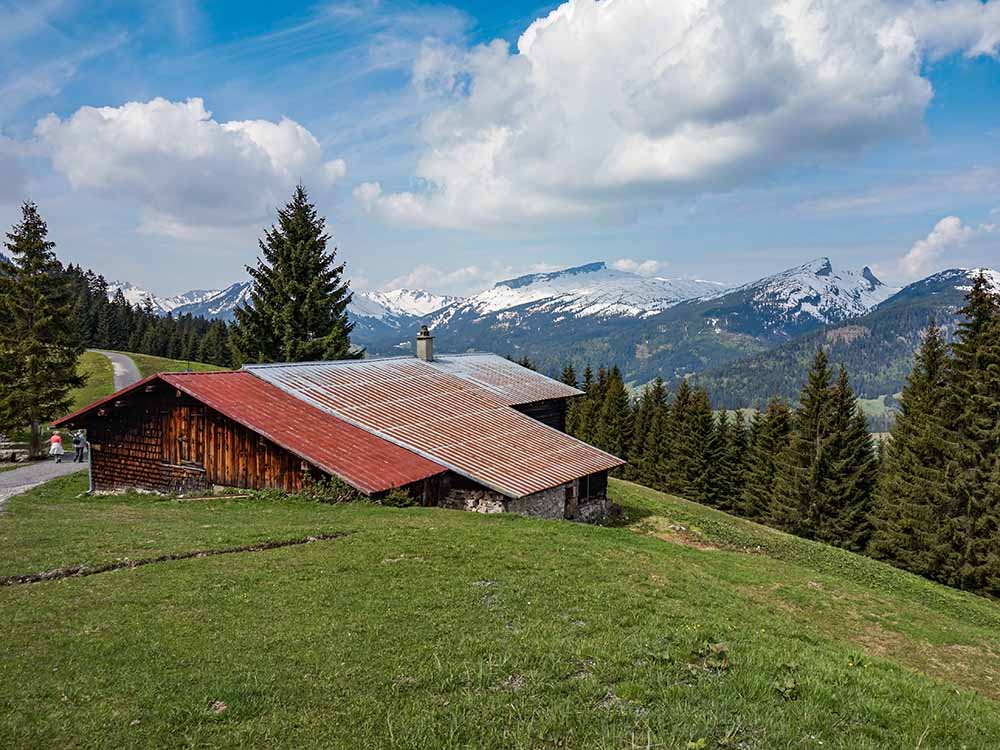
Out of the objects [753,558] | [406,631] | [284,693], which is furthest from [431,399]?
[284,693]

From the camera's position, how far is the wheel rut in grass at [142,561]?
12.6m

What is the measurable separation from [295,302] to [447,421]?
97.6ft

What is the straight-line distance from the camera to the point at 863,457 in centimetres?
4878

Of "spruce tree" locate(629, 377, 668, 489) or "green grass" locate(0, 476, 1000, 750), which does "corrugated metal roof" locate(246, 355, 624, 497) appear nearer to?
"green grass" locate(0, 476, 1000, 750)

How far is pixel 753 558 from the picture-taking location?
21.8m

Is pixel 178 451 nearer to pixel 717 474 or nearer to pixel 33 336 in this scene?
pixel 33 336

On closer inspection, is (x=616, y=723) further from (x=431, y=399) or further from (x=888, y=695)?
(x=431, y=399)

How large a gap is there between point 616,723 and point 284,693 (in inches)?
165

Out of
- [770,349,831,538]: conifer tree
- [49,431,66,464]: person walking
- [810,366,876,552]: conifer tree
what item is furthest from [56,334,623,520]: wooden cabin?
[810,366,876,552]: conifer tree

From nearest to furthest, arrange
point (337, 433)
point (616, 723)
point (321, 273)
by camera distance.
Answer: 1. point (616, 723)
2. point (337, 433)
3. point (321, 273)

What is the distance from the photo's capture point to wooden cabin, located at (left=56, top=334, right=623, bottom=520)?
23531mm

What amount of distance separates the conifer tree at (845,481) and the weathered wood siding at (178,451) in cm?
4127

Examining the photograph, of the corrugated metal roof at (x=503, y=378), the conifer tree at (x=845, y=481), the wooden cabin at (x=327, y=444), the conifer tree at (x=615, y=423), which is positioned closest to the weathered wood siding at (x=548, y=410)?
the corrugated metal roof at (x=503, y=378)

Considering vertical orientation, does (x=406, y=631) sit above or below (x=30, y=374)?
below
